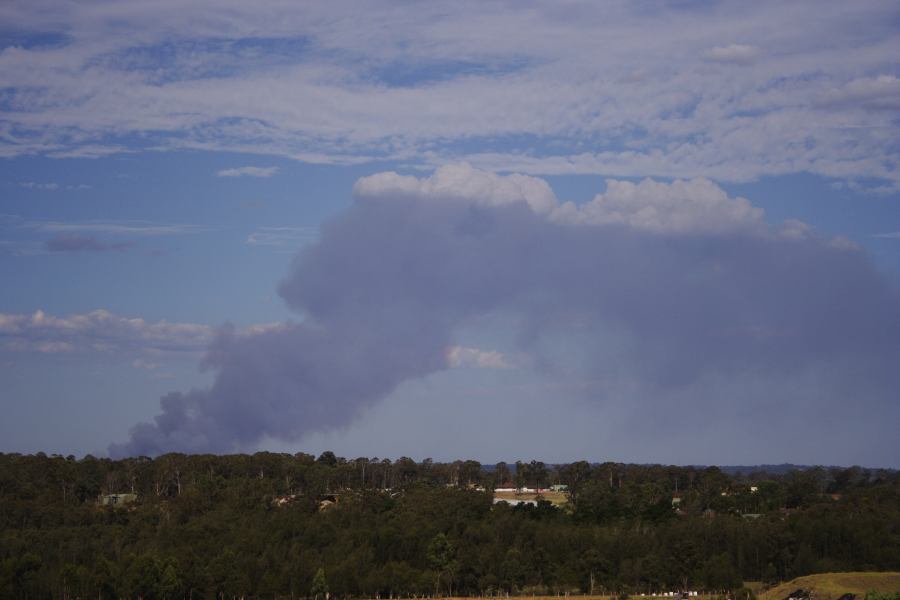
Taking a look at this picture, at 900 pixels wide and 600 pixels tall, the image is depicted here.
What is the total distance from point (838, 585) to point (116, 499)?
89.8 metres

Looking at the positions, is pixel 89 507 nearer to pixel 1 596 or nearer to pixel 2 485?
pixel 2 485

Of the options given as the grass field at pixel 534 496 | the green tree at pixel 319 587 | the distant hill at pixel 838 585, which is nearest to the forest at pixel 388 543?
the green tree at pixel 319 587

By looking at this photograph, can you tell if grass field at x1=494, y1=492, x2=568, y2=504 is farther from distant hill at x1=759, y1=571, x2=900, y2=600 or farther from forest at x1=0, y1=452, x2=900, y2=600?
distant hill at x1=759, y1=571, x2=900, y2=600

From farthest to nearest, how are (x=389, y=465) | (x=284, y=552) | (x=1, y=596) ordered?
(x=389, y=465) < (x=284, y=552) < (x=1, y=596)

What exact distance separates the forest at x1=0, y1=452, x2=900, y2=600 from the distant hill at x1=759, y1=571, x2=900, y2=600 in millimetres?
4985

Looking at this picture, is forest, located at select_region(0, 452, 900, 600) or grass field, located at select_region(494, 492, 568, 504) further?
grass field, located at select_region(494, 492, 568, 504)

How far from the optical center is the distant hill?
325 feet

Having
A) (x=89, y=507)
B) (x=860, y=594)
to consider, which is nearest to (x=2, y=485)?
(x=89, y=507)

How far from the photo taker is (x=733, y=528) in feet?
380

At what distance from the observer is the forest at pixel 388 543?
99500 mm

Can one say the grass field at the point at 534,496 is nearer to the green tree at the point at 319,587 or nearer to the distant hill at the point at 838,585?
the distant hill at the point at 838,585

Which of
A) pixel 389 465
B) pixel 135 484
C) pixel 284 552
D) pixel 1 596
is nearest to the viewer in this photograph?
pixel 1 596

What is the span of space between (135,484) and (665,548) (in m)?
77.4

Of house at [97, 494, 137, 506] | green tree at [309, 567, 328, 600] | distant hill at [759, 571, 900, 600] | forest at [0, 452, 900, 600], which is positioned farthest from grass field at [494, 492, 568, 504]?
green tree at [309, 567, 328, 600]
